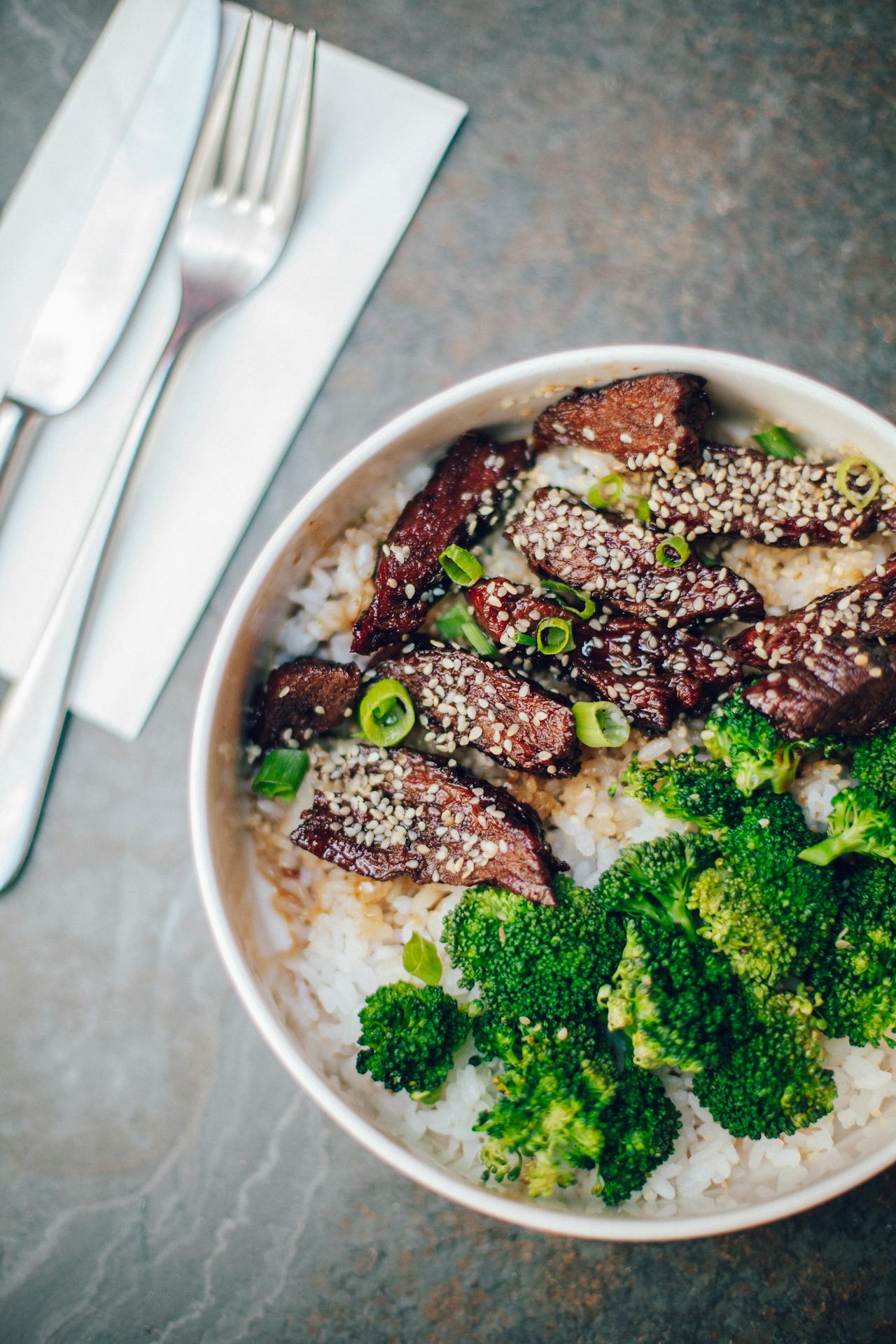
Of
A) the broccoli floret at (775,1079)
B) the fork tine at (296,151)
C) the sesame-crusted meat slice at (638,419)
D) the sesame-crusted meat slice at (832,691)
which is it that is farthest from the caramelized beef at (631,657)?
the fork tine at (296,151)

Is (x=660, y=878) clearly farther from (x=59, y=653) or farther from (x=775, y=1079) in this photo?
(x=59, y=653)

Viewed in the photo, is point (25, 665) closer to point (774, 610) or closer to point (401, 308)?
point (401, 308)

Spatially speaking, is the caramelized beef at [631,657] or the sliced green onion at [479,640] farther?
the sliced green onion at [479,640]

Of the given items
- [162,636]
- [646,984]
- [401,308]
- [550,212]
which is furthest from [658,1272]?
[550,212]

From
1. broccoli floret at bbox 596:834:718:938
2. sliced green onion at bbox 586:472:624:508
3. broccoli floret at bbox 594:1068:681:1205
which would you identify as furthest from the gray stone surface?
broccoli floret at bbox 596:834:718:938

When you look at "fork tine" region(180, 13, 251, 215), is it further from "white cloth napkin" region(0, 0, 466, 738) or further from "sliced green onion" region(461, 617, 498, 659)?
"sliced green onion" region(461, 617, 498, 659)

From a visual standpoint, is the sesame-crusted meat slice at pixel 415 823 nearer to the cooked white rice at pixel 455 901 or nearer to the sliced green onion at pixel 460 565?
the cooked white rice at pixel 455 901
